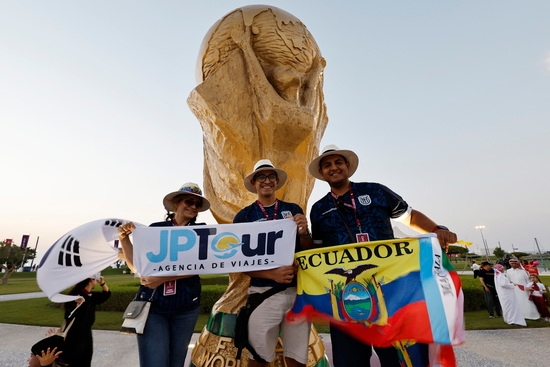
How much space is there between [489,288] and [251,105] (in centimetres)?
877

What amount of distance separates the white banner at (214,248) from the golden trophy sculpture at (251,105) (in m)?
0.93

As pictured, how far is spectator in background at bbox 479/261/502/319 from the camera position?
28.2 ft

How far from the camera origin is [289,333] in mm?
2070

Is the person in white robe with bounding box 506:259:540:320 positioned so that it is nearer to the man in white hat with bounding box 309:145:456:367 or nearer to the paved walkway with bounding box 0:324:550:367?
the paved walkway with bounding box 0:324:550:367

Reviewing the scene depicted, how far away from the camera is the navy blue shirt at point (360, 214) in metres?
2.10

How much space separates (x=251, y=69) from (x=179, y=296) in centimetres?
225

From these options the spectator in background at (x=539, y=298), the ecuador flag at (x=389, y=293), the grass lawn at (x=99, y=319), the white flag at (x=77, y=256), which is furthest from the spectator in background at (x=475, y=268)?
the white flag at (x=77, y=256)

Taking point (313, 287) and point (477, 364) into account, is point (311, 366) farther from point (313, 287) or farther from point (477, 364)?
point (477, 364)

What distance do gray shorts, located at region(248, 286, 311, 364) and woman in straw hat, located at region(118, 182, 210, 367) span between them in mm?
498

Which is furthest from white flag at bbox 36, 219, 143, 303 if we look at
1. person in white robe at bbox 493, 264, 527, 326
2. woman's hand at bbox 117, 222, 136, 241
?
person in white robe at bbox 493, 264, 527, 326

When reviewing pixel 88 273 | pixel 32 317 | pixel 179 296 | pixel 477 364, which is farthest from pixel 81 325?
pixel 32 317

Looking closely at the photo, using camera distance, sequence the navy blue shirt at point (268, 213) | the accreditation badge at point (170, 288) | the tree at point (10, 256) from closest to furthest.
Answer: the accreditation badge at point (170, 288)
the navy blue shirt at point (268, 213)
the tree at point (10, 256)

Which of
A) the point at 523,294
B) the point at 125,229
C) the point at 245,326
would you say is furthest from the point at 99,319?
the point at 523,294

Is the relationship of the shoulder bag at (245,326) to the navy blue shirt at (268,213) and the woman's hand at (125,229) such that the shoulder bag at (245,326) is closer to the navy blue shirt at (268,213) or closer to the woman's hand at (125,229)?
the navy blue shirt at (268,213)
